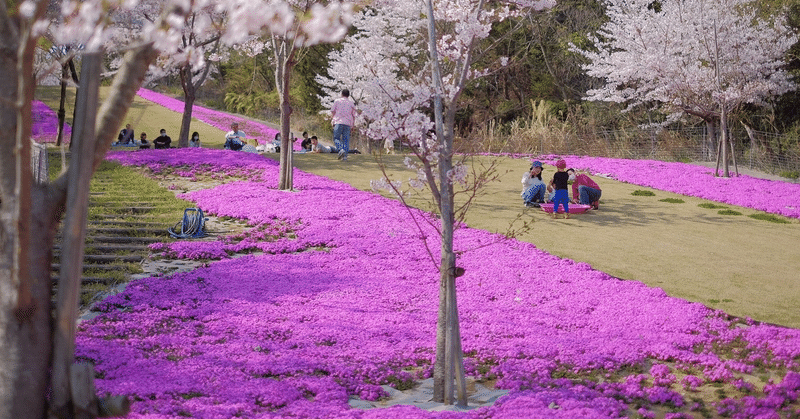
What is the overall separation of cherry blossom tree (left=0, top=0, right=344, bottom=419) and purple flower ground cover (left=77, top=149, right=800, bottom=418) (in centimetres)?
111

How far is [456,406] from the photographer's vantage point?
6.63m

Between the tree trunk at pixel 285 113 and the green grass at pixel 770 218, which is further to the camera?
the tree trunk at pixel 285 113

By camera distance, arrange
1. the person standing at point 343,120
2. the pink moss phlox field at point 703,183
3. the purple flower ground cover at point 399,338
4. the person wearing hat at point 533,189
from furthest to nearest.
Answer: the person standing at point 343,120
the pink moss phlox field at point 703,183
the person wearing hat at point 533,189
the purple flower ground cover at point 399,338

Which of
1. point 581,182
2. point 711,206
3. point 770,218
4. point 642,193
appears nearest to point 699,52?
point 642,193

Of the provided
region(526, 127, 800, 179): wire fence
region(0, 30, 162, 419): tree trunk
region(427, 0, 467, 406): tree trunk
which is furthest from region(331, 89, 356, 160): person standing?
region(0, 30, 162, 419): tree trunk

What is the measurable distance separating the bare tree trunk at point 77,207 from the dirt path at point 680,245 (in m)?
8.22

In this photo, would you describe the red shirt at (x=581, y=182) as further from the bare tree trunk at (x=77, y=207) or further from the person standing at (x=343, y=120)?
the bare tree trunk at (x=77, y=207)

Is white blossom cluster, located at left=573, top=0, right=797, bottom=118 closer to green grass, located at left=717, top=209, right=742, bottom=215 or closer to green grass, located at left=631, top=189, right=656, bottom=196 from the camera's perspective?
green grass, located at left=631, top=189, right=656, bottom=196

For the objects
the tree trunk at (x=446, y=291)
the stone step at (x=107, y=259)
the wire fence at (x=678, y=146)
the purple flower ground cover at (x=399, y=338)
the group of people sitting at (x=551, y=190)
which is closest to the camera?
the purple flower ground cover at (x=399, y=338)

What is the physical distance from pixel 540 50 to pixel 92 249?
31.5 metres

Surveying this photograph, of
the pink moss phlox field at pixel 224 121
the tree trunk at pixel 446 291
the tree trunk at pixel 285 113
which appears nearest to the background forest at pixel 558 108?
the pink moss phlox field at pixel 224 121

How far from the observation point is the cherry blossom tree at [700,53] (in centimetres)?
2625

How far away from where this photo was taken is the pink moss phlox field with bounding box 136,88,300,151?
1414 inches

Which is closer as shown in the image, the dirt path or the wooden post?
the wooden post
